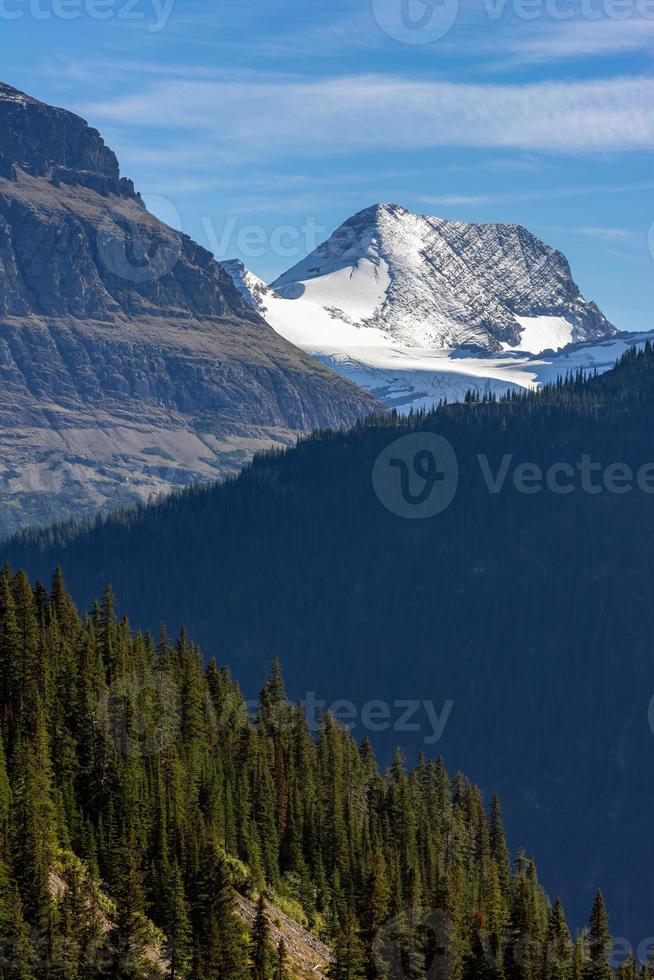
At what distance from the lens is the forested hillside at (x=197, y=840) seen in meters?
114

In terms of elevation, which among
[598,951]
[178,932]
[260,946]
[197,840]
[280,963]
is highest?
[197,840]

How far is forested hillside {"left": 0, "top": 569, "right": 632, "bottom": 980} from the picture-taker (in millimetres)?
114438

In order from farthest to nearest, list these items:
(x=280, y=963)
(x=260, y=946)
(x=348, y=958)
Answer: (x=280, y=963) → (x=260, y=946) → (x=348, y=958)

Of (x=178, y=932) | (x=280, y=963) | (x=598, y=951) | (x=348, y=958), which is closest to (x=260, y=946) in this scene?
(x=280, y=963)

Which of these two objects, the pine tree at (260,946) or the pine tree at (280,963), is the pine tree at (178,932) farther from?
the pine tree at (280,963)

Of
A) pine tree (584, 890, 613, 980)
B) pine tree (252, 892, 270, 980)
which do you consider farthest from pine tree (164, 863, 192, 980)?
pine tree (584, 890, 613, 980)

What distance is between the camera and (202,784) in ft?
478

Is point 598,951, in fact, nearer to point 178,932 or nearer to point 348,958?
point 348,958

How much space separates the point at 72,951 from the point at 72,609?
5201 cm

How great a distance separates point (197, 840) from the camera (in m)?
128

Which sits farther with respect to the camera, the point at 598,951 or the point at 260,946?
the point at 598,951

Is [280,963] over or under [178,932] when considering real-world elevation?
under

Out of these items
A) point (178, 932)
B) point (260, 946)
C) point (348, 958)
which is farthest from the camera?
point (260, 946)

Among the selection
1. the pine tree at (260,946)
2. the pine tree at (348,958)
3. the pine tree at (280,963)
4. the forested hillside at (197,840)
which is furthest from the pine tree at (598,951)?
the pine tree at (260,946)
